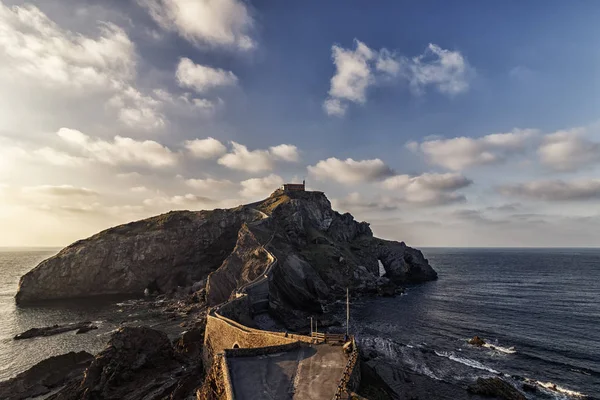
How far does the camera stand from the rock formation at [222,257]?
81375mm

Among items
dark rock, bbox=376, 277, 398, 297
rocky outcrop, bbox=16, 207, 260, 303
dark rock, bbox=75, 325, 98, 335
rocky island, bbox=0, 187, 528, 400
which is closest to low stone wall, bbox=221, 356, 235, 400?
rocky island, bbox=0, 187, 528, 400

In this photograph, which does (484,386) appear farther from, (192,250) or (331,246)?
(192,250)

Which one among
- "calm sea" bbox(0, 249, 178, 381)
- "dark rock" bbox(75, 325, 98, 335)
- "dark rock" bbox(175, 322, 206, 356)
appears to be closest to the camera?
"dark rock" bbox(175, 322, 206, 356)

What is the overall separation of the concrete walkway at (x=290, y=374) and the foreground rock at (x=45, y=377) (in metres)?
27.7

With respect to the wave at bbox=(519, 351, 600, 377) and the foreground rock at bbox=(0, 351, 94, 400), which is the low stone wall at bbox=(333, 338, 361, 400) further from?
the wave at bbox=(519, 351, 600, 377)

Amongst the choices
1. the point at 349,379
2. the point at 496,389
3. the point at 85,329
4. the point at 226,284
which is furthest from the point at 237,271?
the point at 349,379

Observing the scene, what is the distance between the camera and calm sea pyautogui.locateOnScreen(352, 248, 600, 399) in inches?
1601

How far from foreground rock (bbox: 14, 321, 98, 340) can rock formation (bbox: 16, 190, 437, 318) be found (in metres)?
23.6

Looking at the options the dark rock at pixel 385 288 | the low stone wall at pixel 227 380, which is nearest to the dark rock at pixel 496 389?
the low stone wall at pixel 227 380

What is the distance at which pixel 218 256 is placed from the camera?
10756 centimetres

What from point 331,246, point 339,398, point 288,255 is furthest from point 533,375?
point 331,246

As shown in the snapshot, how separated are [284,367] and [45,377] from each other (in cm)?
3346

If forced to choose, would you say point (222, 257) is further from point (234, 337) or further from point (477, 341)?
point (477, 341)

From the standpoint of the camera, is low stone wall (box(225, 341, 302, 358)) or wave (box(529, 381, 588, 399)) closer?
low stone wall (box(225, 341, 302, 358))
